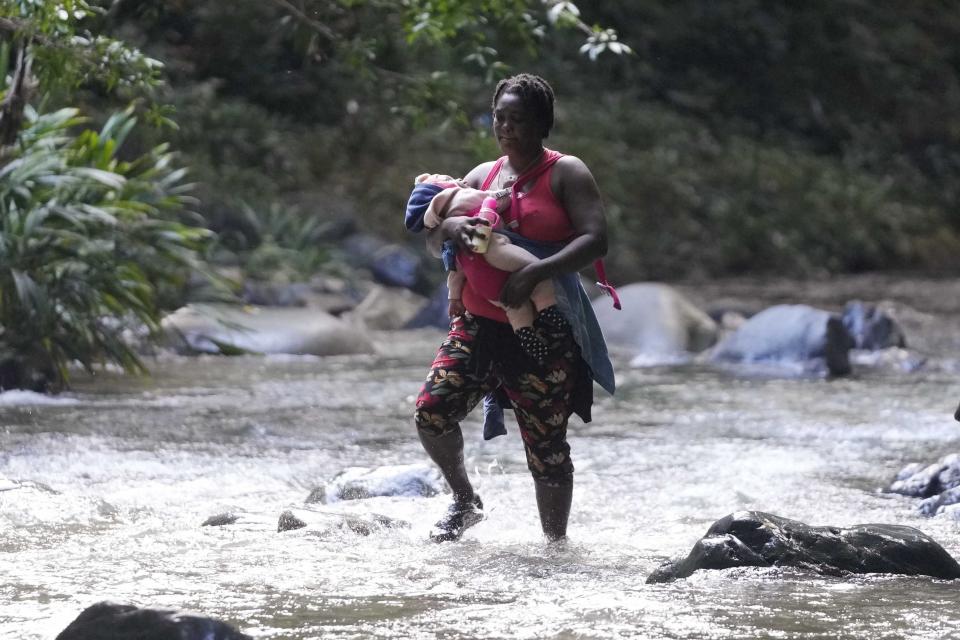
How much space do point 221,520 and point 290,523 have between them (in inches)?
11.7

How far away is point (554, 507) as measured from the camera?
514cm

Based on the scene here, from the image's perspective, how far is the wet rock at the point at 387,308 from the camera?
14.2 metres

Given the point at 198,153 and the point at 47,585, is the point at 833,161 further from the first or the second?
the point at 47,585

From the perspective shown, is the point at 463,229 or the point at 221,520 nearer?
the point at 463,229

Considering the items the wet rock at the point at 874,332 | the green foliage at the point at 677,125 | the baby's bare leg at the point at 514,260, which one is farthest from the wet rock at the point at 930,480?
the green foliage at the point at 677,125

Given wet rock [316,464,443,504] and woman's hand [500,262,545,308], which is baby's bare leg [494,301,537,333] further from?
wet rock [316,464,443,504]

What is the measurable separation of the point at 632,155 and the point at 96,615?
17257 millimetres

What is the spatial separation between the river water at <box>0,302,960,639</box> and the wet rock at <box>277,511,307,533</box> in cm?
3

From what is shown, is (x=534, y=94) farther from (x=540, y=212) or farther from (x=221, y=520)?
(x=221, y=520)

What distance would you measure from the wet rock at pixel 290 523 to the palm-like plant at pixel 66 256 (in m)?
4.03

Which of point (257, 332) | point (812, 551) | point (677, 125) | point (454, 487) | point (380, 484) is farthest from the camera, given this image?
point (677, 125)

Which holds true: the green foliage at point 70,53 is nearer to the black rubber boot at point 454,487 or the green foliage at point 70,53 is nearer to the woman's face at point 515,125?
the woman's face at point 515,125

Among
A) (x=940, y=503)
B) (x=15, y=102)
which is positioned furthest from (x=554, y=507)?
(x=15, y=102)

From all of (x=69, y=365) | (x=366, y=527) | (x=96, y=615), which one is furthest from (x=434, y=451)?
(x=69, y=365)
